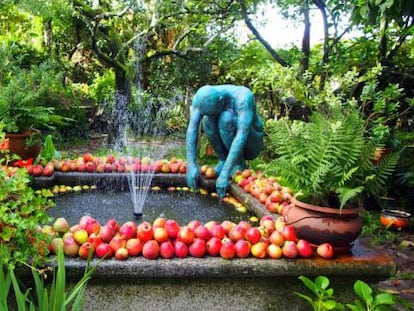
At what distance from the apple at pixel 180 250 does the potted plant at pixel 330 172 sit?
23.9 inches

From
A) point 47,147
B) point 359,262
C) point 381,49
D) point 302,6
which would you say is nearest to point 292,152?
point 359,262

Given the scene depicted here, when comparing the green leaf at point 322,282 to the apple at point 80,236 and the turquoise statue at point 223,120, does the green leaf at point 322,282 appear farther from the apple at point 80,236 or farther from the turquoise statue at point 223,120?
the turquoise statue at point 223,120

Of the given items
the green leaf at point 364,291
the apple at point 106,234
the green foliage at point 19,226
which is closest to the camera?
the green foliage at point 19,226

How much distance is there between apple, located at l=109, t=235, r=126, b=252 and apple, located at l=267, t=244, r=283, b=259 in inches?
29.1

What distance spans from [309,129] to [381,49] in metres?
4.43

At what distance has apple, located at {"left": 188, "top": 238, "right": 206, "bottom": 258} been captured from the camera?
2234 mm

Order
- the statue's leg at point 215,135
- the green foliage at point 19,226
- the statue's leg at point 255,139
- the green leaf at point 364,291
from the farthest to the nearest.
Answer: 1. the statue's leg at point 255,139
2. the statue's leg at point 215,135
3. the green leaf at point 364,291
4. the green foliage at point 19,226

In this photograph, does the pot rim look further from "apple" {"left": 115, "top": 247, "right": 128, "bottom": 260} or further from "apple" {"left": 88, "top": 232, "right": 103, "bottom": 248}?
"apple" {"left": 88, "top": 232, "right": 103, "bottom": 248}

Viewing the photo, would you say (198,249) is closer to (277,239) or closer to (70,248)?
(277,239)

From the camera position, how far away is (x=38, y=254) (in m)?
2.05

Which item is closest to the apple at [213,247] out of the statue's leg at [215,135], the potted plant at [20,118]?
the statue's leg at [215,135]

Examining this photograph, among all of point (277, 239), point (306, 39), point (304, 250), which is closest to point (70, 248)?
point (277, 239)

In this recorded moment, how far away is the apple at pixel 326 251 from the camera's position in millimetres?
2262

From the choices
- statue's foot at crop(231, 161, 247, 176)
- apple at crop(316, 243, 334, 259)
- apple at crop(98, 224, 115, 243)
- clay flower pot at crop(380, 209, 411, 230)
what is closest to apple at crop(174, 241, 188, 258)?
apple at crop(98, 224, 115, 243)
